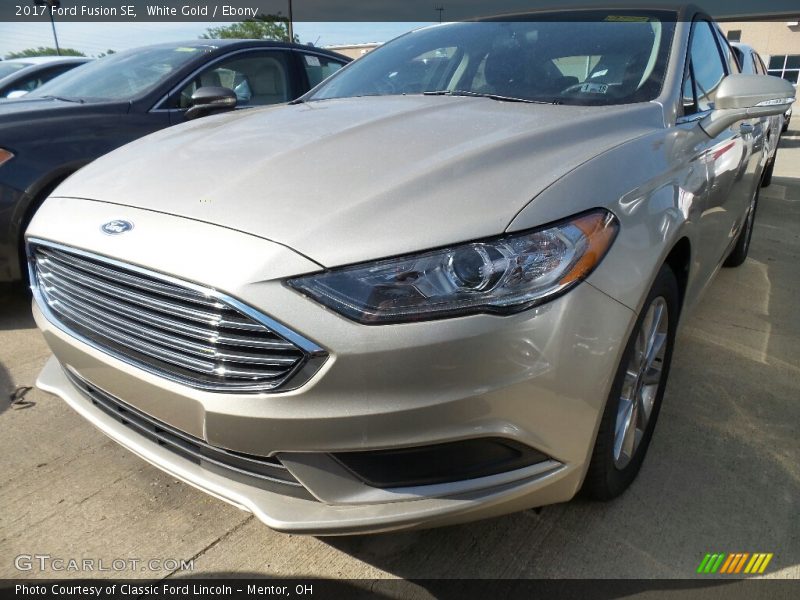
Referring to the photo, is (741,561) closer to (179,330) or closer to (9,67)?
(179,330)

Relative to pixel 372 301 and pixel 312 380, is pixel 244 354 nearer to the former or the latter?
pixel 312 380

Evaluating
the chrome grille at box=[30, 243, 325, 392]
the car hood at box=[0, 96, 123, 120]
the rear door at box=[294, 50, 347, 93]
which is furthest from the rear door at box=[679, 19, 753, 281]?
the car hood at box=[0, 96, 123, 120]

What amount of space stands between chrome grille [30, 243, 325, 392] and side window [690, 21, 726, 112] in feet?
6.73

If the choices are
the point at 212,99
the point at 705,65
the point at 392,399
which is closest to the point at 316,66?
the point at 212,99

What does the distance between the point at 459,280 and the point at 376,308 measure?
0.20 meters

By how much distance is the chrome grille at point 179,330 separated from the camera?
1.34 metres

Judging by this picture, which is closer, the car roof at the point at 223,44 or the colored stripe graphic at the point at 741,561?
the colored stripe graphic at the point at 741,561

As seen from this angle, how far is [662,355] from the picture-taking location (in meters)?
2.15

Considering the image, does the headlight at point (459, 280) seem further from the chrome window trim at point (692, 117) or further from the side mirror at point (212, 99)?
the side mirror at point (212, 99)

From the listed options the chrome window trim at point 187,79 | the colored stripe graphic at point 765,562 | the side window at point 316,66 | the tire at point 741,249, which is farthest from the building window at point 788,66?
the colored stripe graphic at point 765,562

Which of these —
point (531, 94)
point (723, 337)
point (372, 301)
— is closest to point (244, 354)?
point (372, 301)

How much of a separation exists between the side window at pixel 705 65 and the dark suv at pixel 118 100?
2.48m

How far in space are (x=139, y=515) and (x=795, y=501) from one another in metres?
2.10

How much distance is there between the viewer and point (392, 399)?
133 centimetres
